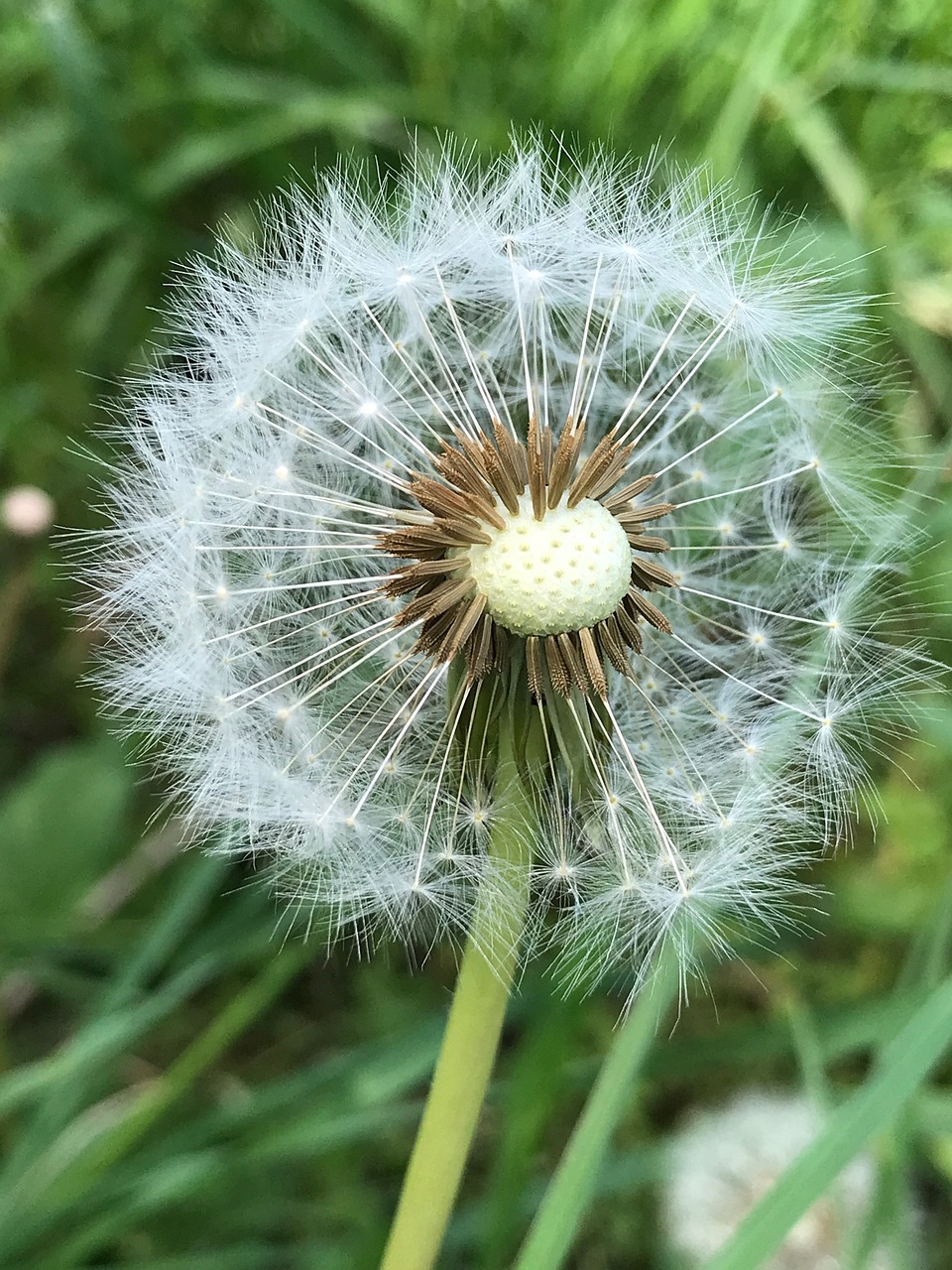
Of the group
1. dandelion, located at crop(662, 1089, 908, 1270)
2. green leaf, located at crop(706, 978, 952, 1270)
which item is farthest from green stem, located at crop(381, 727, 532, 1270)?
dandelion, located at crop(662, 1089, 908, 1270)

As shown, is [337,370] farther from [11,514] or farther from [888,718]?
[888,718]

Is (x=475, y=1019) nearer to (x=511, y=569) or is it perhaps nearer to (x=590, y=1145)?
(x=590, y=1145)

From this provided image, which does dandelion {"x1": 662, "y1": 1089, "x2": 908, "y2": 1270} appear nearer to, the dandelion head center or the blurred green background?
the blurred green background

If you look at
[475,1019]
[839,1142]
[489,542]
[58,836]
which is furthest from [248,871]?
[839,1142]

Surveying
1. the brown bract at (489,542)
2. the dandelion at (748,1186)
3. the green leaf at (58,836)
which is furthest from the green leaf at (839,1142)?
the green leaf at (58,836)

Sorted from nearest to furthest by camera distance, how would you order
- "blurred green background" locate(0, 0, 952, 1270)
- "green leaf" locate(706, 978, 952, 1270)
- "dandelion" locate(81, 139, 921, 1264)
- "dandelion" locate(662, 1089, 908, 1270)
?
"green leaf" locate(706, 978, 952, 1270)
"dandelion" locate(81, 139, 921, 1264)
"blurred green background" locate(0, 0, 952, 1270)
"dandelion" locate(662, 1089, 908, 1270)

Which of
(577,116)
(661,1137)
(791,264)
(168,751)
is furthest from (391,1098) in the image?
(577,116)

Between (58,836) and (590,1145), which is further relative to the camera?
(58,836)
